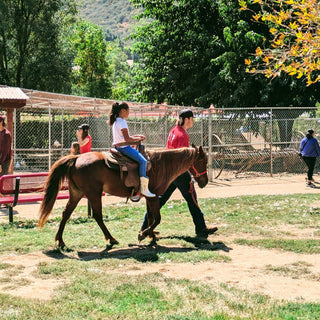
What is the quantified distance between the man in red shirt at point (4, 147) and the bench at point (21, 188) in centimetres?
71

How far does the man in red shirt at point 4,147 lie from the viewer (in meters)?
10.4

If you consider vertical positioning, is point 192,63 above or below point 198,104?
above

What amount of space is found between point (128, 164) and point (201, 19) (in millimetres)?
18640

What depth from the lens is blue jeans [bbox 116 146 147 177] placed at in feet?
23.1

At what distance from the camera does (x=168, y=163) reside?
24.0 feet

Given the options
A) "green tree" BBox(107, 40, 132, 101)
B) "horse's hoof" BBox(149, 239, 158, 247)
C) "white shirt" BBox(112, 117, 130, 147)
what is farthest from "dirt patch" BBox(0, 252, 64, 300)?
"green tree" BBox(107, 40, 132, 101)

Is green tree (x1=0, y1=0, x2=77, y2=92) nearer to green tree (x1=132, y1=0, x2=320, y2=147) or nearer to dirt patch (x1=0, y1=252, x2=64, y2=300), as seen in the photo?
green tree (x1=132, y1=0, x2=320, y2=147)

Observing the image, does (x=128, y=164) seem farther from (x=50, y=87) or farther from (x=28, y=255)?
(x=50, y=87)

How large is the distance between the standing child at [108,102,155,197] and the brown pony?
0.22 meters

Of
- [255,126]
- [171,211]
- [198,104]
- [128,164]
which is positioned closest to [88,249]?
[128,164]

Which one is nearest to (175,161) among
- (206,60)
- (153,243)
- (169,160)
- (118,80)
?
(169,160)

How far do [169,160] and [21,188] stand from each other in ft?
12.3

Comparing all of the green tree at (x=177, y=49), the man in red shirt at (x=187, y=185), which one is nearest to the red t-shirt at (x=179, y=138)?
the man in red shirt at (x=187, y=185)

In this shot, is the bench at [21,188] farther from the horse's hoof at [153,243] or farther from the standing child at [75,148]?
the horse's hoof at [153,243]
